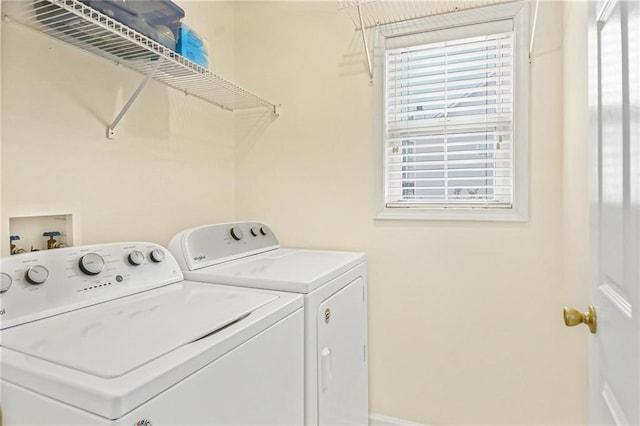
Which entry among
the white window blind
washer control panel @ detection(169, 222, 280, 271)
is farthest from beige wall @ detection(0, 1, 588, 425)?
washer control panel @ detection(169, 222, 280, 271)

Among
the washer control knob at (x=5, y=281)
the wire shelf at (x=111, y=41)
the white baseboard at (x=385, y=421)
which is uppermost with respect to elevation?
the wire shelf at (x=111, y=41)

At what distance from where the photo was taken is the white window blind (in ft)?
5.93

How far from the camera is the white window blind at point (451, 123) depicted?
71.2 inches

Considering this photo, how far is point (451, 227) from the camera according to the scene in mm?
1860

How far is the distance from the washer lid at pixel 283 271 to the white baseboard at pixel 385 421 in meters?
0.85

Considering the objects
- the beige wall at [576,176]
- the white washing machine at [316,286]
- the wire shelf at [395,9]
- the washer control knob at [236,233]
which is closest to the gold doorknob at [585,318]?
the beige wall at [576,176]

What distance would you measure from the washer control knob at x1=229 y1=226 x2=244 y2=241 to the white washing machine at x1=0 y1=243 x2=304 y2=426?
401mm

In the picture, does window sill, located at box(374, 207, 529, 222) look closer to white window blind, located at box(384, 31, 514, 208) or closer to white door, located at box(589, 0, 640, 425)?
white window blind, located at box(384, 31, 514, 208)

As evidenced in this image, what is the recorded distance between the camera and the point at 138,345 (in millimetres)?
→ 818

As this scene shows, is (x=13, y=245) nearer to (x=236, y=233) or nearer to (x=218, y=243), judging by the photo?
(x=218, y=243)

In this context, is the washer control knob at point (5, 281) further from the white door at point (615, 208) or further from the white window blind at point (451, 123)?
the white window blind at point (451, 123)

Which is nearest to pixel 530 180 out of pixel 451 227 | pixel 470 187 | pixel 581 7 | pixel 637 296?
pixel 470 187

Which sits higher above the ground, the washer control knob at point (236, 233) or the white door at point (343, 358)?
the washer control knob at point (236, 233)

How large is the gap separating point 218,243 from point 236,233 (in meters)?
0.15
